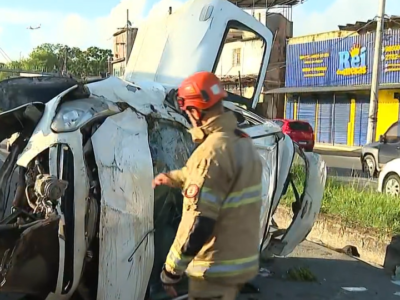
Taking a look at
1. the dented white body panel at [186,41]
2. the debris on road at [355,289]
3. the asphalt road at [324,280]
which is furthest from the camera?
the debris on road at [355,289]

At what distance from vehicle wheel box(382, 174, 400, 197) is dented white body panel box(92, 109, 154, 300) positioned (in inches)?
299

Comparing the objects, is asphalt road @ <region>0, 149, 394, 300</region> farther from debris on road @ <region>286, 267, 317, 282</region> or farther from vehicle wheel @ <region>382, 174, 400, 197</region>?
vehicle wheel @ <region>382, 174, 400, 197</region>

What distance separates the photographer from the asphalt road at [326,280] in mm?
5477

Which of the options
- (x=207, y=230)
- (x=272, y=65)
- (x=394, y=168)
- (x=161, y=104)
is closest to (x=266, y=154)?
(x=161, y=104)

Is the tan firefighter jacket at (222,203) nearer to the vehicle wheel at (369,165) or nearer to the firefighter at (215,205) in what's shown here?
the firefighter at (215,205)

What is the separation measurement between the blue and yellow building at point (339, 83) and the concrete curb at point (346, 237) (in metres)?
19.2

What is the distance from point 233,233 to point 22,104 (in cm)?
211

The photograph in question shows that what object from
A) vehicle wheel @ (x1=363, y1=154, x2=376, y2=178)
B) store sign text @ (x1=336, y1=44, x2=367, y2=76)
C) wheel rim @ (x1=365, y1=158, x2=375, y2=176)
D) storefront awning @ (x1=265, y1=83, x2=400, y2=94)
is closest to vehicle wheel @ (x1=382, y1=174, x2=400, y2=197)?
vehicle wheel @ (x1=363, y1=154, x2=376, y2=178)

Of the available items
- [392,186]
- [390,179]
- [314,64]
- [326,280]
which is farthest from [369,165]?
[314,64]

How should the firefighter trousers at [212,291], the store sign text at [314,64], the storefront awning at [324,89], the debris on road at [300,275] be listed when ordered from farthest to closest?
the store sign text at [314,64] → the storefront awning at [324,89] → the debris on road at [300,275] → the firefighter trousers at [212,291]

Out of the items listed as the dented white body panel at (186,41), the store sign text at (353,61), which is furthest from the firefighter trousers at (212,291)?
the store sign text at (353,61)

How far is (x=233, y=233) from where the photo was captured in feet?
8.98

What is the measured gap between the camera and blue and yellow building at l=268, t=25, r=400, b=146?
2641cm

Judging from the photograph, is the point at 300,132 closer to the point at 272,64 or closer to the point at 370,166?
the point at 370,166
